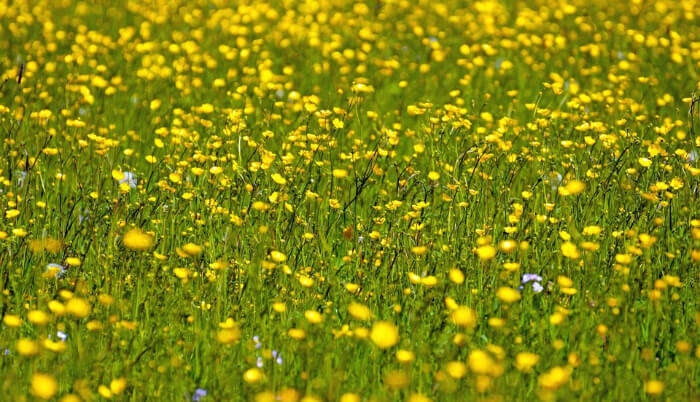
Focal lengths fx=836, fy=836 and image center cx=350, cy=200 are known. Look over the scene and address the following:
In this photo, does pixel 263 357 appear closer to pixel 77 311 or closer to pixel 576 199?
pixel 77 311

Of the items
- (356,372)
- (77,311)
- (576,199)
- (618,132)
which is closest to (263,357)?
(356,372)

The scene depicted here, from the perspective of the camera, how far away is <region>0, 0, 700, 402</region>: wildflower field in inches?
87.4

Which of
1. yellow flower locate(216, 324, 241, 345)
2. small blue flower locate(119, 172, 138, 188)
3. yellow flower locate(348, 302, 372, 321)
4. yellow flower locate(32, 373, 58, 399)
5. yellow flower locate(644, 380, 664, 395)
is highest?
yellow flower locate(32, 373, 58, 399)

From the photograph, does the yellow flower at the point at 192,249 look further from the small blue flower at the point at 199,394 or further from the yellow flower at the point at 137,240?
the small blue flower at the point at 199,394

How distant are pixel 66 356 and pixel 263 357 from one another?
518 millimetres

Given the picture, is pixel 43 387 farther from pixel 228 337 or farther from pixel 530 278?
pixel 530 278

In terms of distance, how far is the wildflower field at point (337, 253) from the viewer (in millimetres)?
2219

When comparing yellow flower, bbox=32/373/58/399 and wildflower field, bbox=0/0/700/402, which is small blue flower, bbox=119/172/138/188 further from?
yellow flower, bbox=32/373/58/399

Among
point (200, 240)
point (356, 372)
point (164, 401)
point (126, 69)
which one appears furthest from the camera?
point (126, 69)

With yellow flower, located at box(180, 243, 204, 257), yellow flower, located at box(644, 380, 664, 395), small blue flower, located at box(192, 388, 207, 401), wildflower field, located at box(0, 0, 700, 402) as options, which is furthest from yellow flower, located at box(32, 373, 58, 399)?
yellow flower, located at box(644, 380, 664, 395)

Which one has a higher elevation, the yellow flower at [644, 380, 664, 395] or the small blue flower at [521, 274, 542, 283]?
the yellow flower at [644, 380, 664, 395]

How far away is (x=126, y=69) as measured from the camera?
5.48m

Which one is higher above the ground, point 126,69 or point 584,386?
point 584,386

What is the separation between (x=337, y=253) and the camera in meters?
3.24
